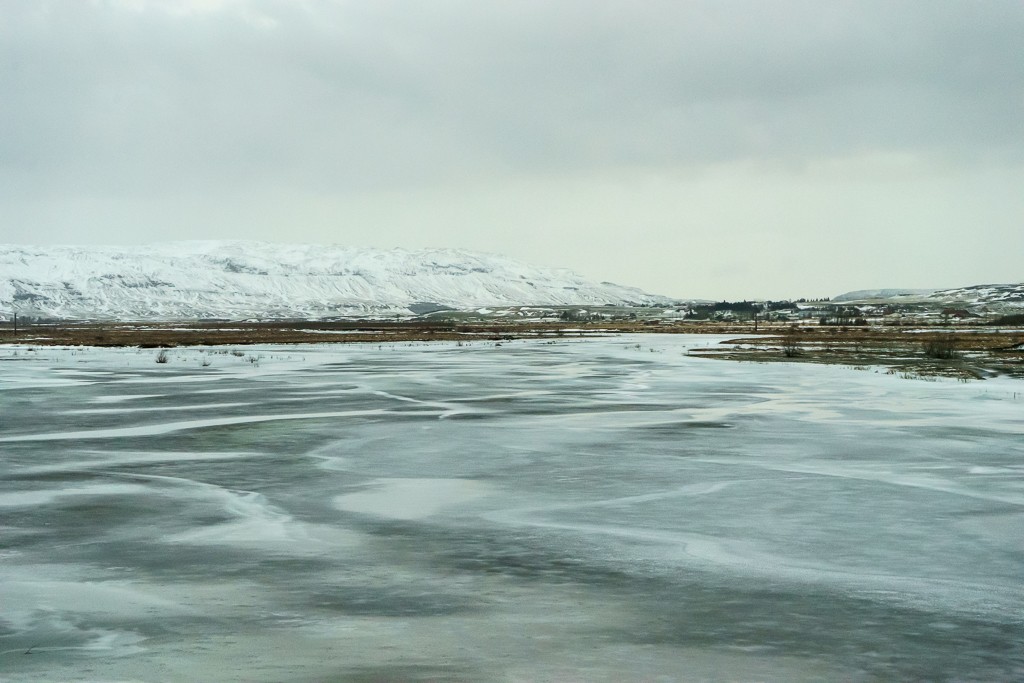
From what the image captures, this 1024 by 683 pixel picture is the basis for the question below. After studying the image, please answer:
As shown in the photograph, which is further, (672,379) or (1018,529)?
(672,379)

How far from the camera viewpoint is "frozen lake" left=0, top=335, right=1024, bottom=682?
746 cm

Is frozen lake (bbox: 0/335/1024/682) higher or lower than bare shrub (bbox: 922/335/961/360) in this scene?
lower

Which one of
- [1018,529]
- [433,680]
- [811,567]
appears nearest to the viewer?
[433,680]

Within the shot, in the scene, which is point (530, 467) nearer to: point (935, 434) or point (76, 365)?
point (935, 434)

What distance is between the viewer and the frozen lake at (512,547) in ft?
24.5

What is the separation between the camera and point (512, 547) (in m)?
11.0

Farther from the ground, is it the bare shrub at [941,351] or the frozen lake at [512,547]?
the bare shrub at [941,351]

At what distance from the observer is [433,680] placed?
6863 mm

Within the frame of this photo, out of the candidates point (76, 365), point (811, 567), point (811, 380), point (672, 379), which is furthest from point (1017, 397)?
point (76, 365)

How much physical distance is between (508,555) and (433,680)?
3.82 m

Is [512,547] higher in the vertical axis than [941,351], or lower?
lower

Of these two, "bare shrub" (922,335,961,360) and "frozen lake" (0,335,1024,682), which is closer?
"frozen lake" (0,335,1024,682)

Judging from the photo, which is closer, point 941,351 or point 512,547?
point 512,547

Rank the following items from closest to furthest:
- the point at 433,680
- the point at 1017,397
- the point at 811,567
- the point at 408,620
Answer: the point at 433,680 < the point at 408,620 < the point at 811,567 < the point at 1017,397
